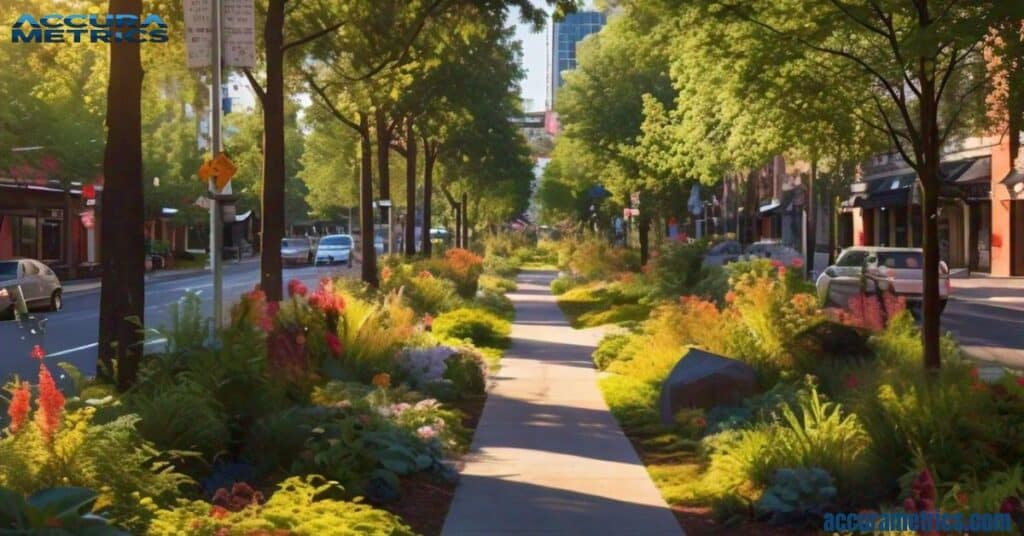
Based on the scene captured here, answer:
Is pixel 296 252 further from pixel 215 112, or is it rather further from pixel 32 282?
pixel 215 112

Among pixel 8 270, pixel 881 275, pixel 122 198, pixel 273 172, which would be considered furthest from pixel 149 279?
pixel 122 198

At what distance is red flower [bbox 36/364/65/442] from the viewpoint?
6957mm

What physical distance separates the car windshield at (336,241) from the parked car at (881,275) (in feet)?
141

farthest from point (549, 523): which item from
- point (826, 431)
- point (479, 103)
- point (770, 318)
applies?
point (479, 103)

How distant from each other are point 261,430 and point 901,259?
2372 cm

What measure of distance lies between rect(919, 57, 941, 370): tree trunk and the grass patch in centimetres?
1555

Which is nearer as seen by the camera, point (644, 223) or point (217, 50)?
point (217, 50)

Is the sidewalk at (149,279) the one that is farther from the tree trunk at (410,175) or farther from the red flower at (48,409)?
the red flower at (48,409)

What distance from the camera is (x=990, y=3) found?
10945mm

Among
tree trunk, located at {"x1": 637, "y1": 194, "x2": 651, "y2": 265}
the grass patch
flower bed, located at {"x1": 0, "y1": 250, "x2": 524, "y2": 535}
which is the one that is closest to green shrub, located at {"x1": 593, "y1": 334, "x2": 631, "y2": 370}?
flower bed, located at {"x1": 0, "y1": 250, "x2": 524, "y2": 535}

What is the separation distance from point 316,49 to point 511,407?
1152cm

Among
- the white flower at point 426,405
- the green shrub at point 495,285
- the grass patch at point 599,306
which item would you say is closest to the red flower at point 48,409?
the white flower at point 426,405

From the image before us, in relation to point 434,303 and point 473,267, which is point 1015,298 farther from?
point 434,303

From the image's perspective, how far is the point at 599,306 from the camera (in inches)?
1404
